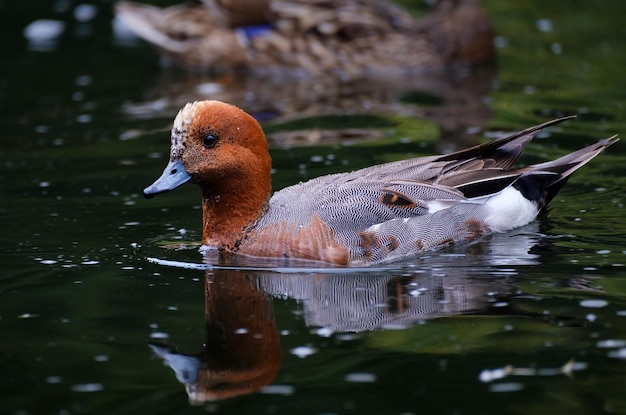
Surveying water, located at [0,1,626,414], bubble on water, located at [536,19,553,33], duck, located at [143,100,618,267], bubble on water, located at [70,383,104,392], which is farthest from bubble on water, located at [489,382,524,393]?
bubble on water, located at [536,19,553,33]

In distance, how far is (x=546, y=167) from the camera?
9133 mm

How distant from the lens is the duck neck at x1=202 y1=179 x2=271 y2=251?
8453mm

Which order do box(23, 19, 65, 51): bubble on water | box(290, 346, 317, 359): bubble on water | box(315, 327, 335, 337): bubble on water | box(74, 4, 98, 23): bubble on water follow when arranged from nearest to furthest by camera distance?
box(290, 346, 317, 359): bubble on water, box(315, 327, 335, 337): bubble on water, box(23, 19, 65, 51): bubble on water, box(74, 4, 98, 23): bubble on water

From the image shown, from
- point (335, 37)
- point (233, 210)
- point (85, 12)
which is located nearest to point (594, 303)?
point (233, 210)

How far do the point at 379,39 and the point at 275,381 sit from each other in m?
Result: 9.41

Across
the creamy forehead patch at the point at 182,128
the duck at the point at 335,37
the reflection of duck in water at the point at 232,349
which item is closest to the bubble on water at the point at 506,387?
the reflection of duck in water at the point at 232,349

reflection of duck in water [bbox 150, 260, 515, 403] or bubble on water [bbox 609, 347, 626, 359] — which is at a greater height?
reflection of duck in water [bbox 150, 260, 515, 403]

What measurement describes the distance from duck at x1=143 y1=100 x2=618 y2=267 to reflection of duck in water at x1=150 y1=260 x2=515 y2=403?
12.8 inches

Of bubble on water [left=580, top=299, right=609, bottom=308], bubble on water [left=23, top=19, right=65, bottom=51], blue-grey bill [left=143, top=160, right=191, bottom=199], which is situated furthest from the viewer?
bubble on water [left=23, top=19, right=65, bottom=51]

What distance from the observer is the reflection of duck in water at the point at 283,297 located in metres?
6.29

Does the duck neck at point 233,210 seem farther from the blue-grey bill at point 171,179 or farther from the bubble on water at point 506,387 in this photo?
the bubble on water at point 506,387

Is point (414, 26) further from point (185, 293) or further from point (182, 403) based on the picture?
point (182, 403)

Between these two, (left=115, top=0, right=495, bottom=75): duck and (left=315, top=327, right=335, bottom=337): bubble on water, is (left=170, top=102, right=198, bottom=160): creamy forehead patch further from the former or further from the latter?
(left=115, top=0, right=495, bottom=75): duck

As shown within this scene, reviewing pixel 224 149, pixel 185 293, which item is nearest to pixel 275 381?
pixel 185 293
